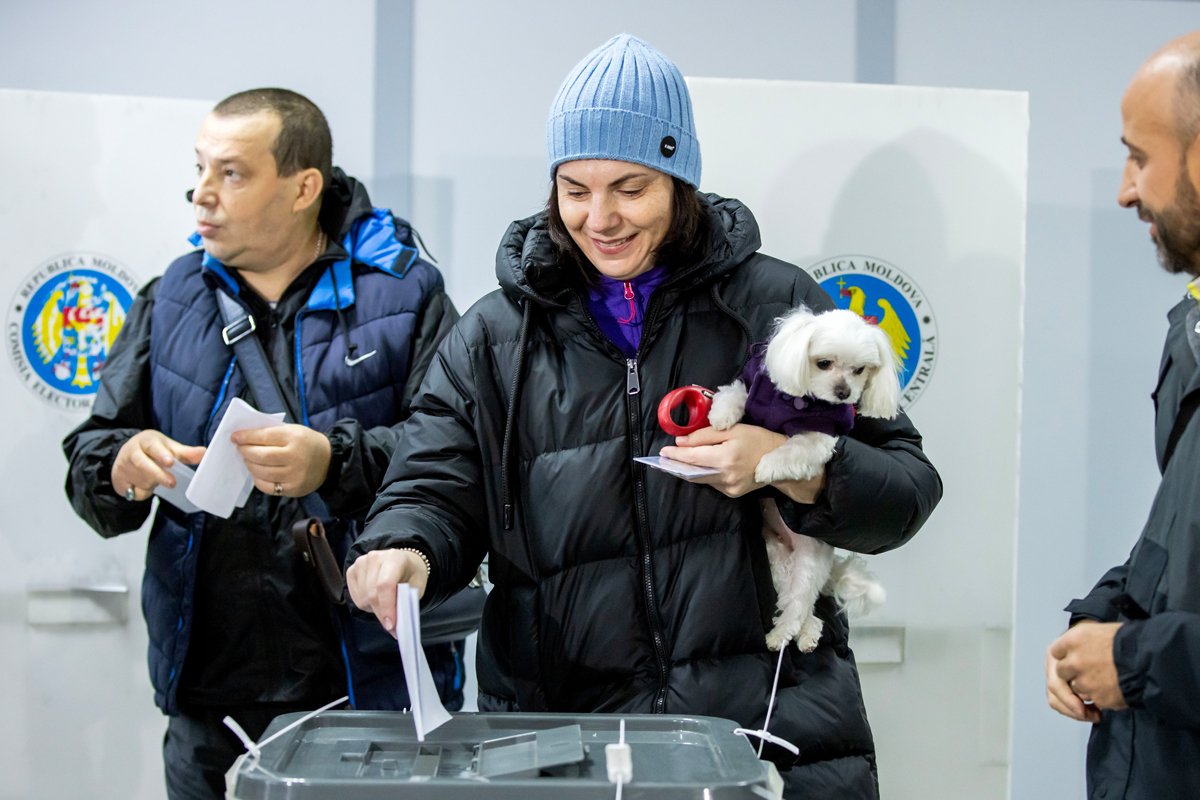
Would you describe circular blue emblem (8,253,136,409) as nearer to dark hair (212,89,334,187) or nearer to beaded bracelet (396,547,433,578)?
dark hair (212,89,334,187)

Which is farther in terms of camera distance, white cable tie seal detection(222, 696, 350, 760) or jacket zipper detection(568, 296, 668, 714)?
jacket zipper detection(568, 296, 668, 714)

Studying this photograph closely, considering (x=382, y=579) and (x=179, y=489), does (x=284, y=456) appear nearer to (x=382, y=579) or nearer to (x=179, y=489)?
(x=179, y=489)

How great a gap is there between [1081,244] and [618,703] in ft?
7.99

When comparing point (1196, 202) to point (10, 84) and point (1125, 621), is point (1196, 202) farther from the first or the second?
point (10, 84)

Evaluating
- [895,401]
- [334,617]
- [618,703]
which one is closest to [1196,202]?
[895,401]

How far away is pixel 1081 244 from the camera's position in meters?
3.41

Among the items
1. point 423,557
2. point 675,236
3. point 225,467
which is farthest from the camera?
point 225,467

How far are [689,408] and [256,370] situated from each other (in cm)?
106

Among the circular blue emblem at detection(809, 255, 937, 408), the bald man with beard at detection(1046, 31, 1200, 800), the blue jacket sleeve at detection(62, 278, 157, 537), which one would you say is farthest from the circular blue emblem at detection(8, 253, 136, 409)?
the bald man with beard at detection(1046, 31, 1200, 800)

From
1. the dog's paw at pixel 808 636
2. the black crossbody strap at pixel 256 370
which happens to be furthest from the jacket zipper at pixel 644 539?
the black crossbody strap at pixel 256 370

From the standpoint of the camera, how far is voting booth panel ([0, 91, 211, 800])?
295 centimetres

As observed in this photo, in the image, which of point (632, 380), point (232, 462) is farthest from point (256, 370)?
point (632, 380)

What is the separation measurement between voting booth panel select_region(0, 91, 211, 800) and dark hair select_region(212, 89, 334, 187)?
522 millimetres

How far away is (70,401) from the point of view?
118 inches
